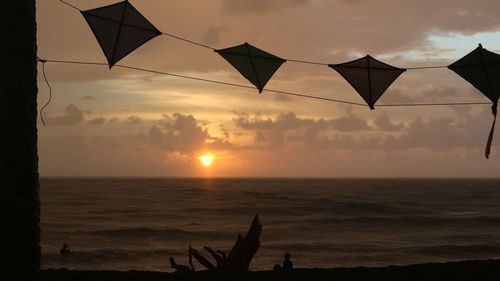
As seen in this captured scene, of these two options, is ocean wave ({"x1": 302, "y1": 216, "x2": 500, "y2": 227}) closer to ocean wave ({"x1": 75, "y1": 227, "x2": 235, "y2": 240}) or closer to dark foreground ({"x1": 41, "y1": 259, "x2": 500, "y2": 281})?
ocean wave ({"x1": 75, "y1": 227, "x2": 235, "y2": 240})

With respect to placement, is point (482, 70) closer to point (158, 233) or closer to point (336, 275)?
point (336, 275)

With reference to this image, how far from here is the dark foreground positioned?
34.6 feet

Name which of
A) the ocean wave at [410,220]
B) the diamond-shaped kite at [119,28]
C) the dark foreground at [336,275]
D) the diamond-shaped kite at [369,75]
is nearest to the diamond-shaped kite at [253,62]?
the diamond-shaped kite at [369,75]

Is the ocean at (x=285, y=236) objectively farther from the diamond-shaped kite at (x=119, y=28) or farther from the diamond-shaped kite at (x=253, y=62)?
the diamond-shaped kite at (x=119, y=28)

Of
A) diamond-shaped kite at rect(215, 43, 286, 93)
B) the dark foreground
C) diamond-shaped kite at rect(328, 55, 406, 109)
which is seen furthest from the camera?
the dark foreground

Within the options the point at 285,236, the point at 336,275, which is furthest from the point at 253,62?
the point at 285,236

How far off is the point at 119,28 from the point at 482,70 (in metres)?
6.07

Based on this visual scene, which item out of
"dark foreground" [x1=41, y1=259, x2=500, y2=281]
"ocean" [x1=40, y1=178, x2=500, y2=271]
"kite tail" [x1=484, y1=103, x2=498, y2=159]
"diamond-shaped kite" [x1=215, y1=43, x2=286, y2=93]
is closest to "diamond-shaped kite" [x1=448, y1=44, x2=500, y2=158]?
"kite tail" [x1=484, y1=103, x2=498, y2=159]

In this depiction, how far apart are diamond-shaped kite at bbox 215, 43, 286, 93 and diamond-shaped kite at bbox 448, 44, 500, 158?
303cm

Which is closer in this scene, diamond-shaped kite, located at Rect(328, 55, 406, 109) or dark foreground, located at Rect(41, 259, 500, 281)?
diamond-shaped kite, located at Rect(328, 55, 406, 109)

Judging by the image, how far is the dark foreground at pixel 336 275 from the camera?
1055 centimetres

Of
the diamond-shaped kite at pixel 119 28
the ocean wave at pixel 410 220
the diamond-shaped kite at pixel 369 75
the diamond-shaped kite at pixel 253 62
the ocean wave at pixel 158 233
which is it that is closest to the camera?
the diamond-shaped kite at pixel 119 28

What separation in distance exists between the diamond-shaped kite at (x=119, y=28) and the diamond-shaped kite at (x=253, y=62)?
48.5 inches

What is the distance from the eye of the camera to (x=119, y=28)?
8141 mm
